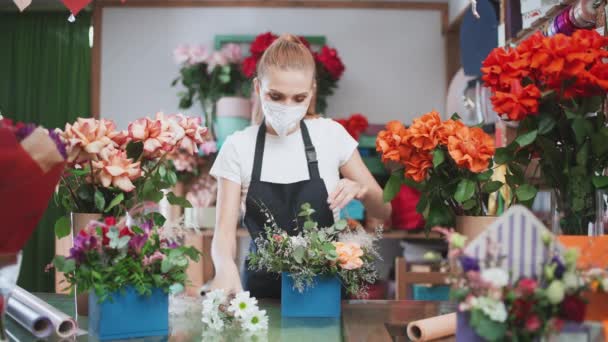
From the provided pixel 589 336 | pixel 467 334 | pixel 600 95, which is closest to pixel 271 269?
pixel 467 334

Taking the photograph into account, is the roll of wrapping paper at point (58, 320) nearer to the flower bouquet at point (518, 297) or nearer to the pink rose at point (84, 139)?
the pink rose at point (84, 139)

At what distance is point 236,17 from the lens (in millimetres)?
4137

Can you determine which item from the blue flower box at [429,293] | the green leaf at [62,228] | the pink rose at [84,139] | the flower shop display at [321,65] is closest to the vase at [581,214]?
the pink rose at [84,139]

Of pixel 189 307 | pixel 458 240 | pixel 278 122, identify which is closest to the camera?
pixel 458 240

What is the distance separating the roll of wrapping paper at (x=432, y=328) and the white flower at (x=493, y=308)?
38 cm

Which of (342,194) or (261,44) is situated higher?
(261,44)

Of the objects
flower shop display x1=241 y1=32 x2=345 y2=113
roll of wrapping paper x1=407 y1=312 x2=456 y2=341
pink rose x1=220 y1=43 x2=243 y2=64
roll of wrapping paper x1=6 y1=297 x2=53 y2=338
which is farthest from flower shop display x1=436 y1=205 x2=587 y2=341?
pink rose x1=220 y1=43 x2=243 y2=64

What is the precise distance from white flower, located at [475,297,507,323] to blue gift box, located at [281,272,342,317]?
0.55m

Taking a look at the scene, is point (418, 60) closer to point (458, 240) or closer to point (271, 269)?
point (271, 269)

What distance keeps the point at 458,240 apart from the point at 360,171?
109cm

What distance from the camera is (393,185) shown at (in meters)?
1.45

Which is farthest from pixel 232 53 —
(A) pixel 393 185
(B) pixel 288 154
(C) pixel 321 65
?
(A) pixel 393 185

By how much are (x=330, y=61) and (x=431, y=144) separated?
2.50m

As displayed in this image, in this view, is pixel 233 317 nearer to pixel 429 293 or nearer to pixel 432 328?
pixel 432 328
